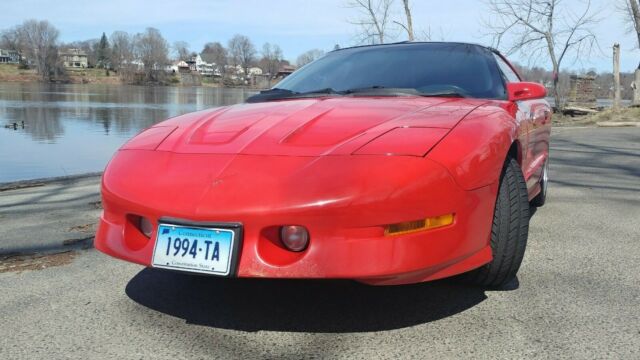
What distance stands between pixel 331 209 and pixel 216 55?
13781 cm

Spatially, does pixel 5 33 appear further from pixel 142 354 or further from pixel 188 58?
pixel 142 354

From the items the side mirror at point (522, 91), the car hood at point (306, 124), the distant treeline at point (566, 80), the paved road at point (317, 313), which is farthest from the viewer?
the distant treeline at point (566, 80)

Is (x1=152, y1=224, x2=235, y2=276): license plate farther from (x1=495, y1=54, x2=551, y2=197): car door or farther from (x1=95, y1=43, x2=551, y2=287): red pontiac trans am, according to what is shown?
(x1=495, y1=54, x2=551, y2=197): car door

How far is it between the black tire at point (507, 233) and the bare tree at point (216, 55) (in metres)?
122

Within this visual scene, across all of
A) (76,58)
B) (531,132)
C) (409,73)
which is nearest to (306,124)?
(409,73)

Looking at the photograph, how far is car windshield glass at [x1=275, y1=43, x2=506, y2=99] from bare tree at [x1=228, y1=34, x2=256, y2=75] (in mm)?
126415

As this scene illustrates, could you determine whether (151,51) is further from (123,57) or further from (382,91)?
(382,91)

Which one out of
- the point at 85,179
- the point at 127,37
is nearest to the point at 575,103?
the point at 85,179

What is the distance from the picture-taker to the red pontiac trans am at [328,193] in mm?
1841

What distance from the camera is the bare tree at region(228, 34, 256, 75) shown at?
12794cm

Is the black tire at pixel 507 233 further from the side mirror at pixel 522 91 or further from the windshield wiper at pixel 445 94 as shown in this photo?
the side mirror at pixel 522 91

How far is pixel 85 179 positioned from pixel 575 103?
22335 mm

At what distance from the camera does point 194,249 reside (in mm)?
1916

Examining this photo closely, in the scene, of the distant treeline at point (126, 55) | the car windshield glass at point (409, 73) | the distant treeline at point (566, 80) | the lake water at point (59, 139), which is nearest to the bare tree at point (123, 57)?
the distant treeline at point (126, 55)
